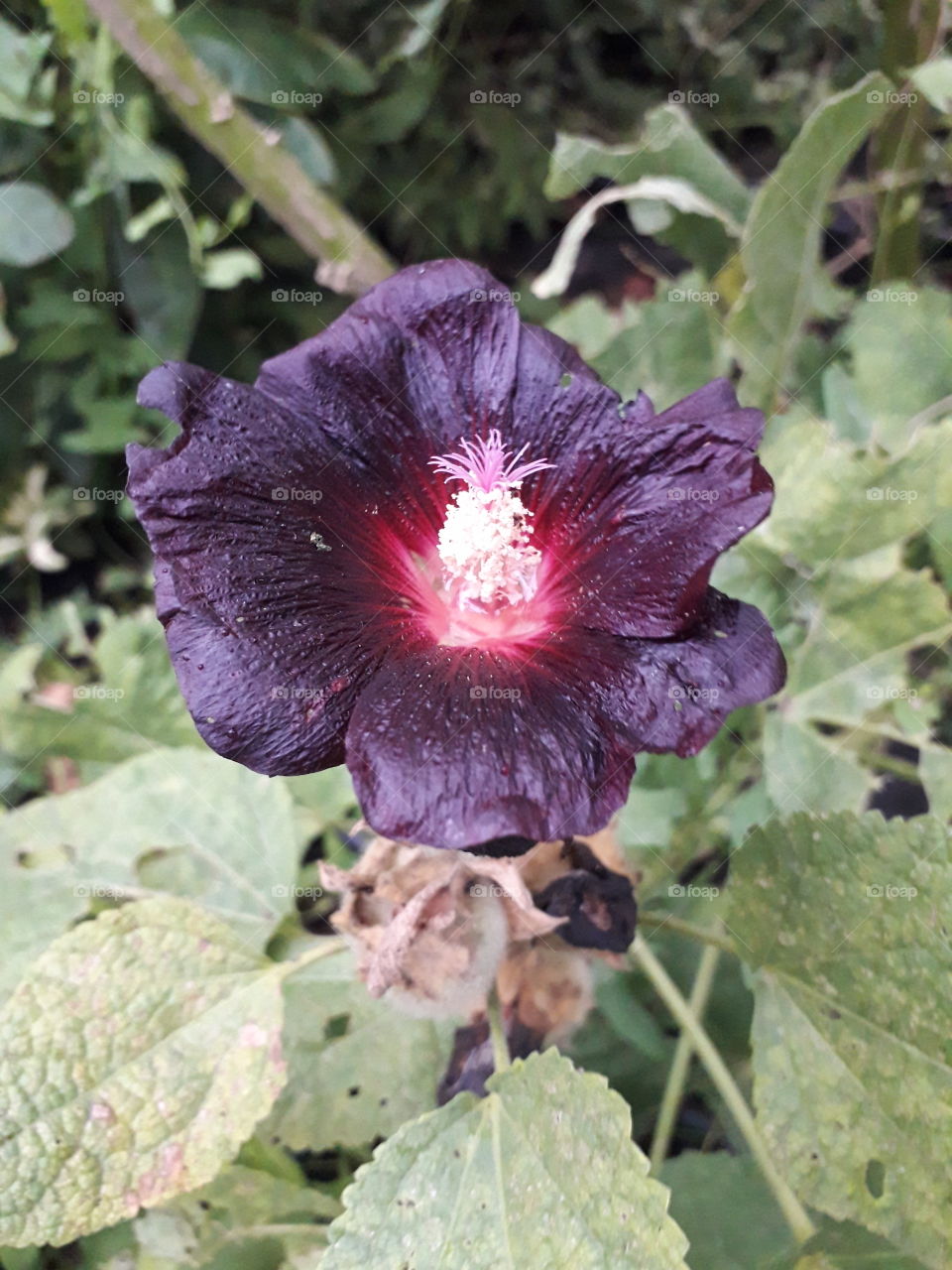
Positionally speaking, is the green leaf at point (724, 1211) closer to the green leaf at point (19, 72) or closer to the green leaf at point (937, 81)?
the green leaf at point (937, 81)

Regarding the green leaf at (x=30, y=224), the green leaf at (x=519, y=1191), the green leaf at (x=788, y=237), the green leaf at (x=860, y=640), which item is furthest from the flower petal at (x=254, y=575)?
the green leaf at (x=30, y=224)

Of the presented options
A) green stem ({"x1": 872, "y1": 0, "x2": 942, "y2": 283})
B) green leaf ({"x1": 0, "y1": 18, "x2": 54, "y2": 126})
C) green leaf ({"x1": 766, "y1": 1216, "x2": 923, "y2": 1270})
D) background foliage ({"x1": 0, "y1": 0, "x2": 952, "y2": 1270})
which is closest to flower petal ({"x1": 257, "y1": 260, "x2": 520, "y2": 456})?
background foliage ({"x1": 0, "y1": 0, "x2": 952, "y2": 1270})

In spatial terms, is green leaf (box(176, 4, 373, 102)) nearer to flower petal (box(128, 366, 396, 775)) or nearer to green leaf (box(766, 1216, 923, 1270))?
flower petal (box(128, 366, 396, 775))

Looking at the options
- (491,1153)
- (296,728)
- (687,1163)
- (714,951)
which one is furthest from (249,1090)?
(714,951)

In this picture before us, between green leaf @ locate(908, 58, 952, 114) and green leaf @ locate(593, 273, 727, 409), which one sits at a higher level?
green leaf @ locate(908, 58, 952, 114)

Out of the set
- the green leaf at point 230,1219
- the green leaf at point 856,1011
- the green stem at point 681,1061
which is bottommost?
the green leaf at point 230,1219

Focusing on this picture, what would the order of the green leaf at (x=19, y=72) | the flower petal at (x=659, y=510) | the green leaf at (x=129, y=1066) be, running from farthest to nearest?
the green leaf at (x=19, y=72) → the green leaf at (x=129, y=1066) → the flower petal at (x=659, y=510)

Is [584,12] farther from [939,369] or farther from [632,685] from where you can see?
[632,685]
